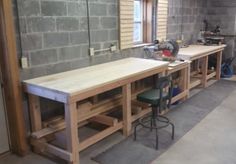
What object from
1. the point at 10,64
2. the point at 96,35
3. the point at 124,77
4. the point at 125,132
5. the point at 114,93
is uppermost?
the point at 96,35

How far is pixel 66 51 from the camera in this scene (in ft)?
11.1

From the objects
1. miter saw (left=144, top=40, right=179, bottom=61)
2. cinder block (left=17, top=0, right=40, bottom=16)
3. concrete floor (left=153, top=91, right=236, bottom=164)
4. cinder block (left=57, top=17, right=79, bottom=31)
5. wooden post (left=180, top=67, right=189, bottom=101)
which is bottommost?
concrete floor (left=153, top=91, right=236, bottom=164)

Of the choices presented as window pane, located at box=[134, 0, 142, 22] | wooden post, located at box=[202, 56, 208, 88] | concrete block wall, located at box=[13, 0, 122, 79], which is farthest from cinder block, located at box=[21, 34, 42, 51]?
wooden post, located at box=[202, 56, 208, 88]

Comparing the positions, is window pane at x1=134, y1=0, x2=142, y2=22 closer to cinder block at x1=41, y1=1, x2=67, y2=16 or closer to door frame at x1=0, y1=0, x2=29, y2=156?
cinder block at x1=41, y1=1, x2=67, y2=16

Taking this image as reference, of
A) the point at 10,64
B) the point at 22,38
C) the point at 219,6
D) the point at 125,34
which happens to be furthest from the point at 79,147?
the point at 219,6

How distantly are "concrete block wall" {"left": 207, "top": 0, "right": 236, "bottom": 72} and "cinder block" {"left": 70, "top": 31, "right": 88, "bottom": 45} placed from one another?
458cm

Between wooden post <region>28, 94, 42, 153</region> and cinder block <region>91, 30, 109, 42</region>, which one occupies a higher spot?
cinder block <region>91, 30, 109, 42</region>

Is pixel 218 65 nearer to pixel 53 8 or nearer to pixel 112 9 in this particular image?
pixel 112 9

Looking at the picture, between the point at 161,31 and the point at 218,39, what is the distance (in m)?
1.97

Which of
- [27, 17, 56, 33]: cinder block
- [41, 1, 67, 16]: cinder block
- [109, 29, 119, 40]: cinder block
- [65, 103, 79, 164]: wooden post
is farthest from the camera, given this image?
[109, 29, 119, 40]: cinder block

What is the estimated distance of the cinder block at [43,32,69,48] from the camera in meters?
3.12

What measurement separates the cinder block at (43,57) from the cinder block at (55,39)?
0.08 meters

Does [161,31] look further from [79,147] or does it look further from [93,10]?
[79,147]

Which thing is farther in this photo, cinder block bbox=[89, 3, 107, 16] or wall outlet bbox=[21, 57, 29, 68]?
cinder block bbox=[89, 3, 107, 16]
